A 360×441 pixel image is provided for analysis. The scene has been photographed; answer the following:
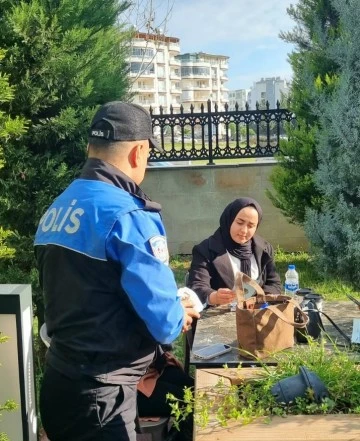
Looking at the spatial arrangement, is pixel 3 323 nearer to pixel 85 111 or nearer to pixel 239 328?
pixel 239 328

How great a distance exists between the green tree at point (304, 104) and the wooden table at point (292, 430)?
5114 mm

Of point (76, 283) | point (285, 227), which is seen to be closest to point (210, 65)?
point (285, 227)

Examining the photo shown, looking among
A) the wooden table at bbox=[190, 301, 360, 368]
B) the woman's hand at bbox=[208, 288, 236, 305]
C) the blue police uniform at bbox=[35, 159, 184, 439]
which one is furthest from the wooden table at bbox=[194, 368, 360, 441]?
the woman's hand at bbox=[208, 288, 236, 305]

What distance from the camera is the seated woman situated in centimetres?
363

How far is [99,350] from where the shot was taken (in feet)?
6.26

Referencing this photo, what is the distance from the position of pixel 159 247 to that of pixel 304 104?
5.61m

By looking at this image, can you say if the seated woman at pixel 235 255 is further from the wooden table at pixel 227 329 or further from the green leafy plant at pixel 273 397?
the green leafy plant at pixel 273 397

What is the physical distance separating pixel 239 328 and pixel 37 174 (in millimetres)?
2282

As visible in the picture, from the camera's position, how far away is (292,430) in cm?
169

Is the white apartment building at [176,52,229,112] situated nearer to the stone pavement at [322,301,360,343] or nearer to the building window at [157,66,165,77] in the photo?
the building window at [157,66,165,77]

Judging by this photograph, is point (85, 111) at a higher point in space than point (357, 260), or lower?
higher

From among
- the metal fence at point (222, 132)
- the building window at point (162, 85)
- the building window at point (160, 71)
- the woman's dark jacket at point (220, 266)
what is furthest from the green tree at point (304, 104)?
the building window at point (162, 85)

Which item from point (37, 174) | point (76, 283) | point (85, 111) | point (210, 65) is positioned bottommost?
point (76, 283)

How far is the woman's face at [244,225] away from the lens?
3602 millimetres
